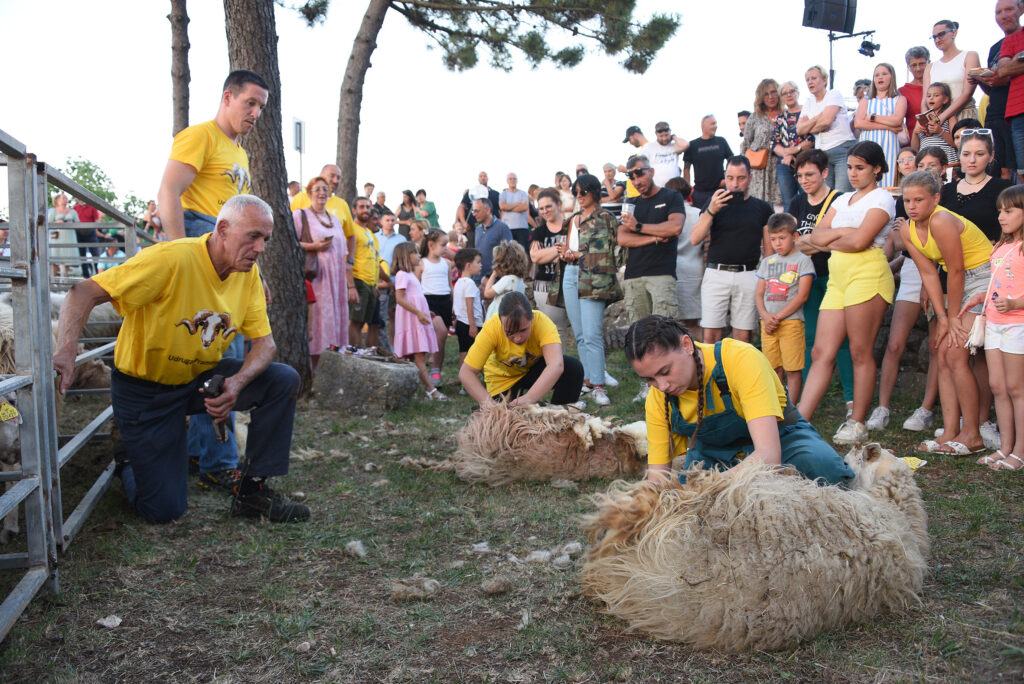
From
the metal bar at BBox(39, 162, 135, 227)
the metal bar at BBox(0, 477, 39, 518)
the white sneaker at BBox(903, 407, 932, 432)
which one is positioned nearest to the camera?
the metal bar at BBox(0, 477, 39, 518)

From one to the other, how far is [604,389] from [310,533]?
389 centimetres

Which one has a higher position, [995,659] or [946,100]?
[946,100]

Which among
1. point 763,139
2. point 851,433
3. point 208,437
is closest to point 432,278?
point 763,139

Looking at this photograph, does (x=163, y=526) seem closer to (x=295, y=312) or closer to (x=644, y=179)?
(x=295, y=312)

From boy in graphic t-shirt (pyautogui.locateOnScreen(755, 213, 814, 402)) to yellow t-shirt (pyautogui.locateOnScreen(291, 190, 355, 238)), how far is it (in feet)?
15.2

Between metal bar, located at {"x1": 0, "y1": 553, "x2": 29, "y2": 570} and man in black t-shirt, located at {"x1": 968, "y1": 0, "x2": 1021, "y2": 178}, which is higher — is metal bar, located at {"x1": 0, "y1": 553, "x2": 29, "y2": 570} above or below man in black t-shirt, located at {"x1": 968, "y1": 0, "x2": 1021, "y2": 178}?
below

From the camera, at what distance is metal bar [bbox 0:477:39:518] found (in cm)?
266

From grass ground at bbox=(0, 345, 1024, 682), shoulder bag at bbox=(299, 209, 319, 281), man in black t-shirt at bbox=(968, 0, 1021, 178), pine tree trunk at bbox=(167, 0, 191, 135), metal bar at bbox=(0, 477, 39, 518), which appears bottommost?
grass ground at bbox=(0, 345, 1024, 682)

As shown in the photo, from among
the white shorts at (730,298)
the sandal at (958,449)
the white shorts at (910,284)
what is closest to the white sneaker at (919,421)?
the sandal at (958,449)

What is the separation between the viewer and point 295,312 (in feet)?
23.9

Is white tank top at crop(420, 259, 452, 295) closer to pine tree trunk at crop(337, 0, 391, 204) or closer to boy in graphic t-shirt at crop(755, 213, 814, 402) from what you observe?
pine tree trunk at crop(337, 0, 391, 204)

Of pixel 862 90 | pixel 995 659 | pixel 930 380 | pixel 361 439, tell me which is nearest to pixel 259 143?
pixel 361 439

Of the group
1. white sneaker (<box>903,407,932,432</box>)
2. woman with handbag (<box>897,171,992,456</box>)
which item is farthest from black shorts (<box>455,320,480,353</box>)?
woman with handbag (<box>897,171,992,456</box>)

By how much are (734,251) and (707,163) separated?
3593 mm
